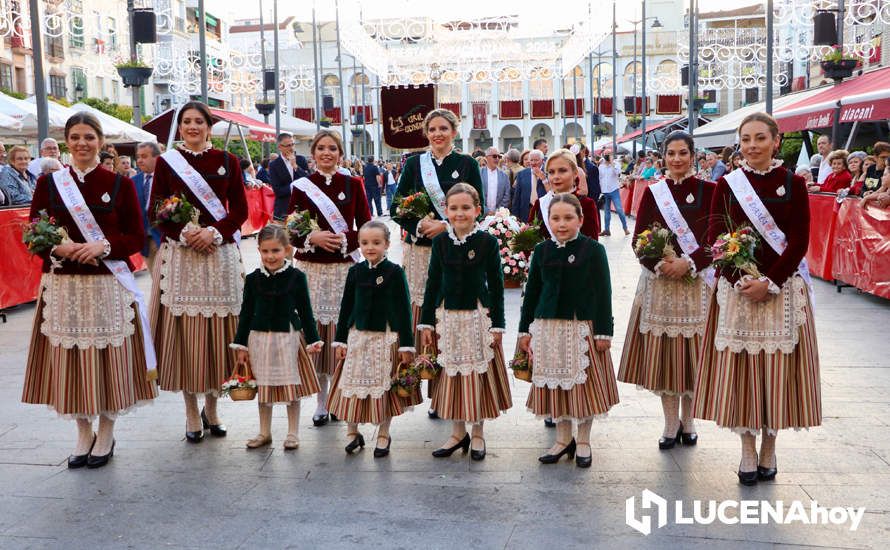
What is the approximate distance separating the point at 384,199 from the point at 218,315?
34.6 meters

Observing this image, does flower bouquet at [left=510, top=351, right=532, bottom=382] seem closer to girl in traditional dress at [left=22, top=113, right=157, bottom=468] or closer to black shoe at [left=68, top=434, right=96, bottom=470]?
girl in traditional dress at [left=22, top=113, right=157, bottom=468]

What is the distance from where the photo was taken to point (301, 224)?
5578 millimetres

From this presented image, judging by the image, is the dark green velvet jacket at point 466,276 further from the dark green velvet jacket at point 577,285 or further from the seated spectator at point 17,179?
the seated spectator at point 17,179

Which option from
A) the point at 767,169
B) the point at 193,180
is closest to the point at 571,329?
the point at 767,169

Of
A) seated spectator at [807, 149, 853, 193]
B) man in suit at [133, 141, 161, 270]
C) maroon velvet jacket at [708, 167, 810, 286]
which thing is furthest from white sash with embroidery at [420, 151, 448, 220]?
seated spectator at [807, 149, 853, 193]

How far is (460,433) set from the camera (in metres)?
5.12

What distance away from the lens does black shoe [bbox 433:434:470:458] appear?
5.05 m

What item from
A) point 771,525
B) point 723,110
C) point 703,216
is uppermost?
point 723,110

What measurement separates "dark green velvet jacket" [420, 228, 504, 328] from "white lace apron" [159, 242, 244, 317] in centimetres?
124

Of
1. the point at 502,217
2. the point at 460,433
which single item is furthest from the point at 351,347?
the point at 502,217

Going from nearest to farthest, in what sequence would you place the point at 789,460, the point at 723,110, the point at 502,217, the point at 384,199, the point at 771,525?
the point at 771,525, the point at 789,460, the point at 502,217, the point at 384,199, the point at 723,110

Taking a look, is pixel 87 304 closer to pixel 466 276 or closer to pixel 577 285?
pixel 466 276

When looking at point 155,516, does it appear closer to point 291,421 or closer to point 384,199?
point 291,421

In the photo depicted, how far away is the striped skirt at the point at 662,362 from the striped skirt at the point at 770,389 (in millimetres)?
517
